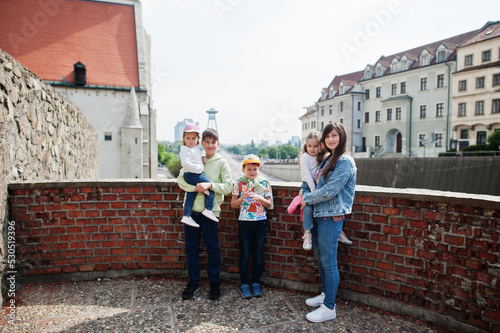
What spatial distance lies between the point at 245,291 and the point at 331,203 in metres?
1.38

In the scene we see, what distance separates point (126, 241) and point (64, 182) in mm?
995

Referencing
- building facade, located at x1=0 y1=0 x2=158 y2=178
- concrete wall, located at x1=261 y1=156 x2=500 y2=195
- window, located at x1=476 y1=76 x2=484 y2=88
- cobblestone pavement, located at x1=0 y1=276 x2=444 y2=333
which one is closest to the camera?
cobblestone pavement, located at x1=0 y1=276 x2=444 y2=333

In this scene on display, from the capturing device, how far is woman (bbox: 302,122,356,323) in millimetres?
3037

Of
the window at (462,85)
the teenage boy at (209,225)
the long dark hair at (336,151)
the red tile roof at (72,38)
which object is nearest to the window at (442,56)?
the window at (462,85)

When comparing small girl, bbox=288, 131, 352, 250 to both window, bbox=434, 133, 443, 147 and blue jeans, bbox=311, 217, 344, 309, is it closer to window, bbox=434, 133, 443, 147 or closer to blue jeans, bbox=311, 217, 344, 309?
blue jeans, bbox=311, 217, 344, 309

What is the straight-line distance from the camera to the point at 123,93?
100ft

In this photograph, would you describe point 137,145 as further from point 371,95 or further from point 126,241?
point 371,95

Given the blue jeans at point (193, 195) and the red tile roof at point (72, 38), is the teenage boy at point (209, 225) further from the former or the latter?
the red tile roof at point (72, 38)

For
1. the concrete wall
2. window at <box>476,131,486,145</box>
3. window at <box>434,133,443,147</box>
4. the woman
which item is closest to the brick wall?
the woman

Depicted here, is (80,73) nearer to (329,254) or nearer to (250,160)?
(250,160)

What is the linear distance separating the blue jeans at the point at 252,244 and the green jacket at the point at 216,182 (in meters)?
0.36

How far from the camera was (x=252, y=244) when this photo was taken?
3.70 m

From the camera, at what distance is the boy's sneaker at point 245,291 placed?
3.52 m

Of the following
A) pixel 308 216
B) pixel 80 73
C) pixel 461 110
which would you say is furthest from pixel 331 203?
pixel 461 110
